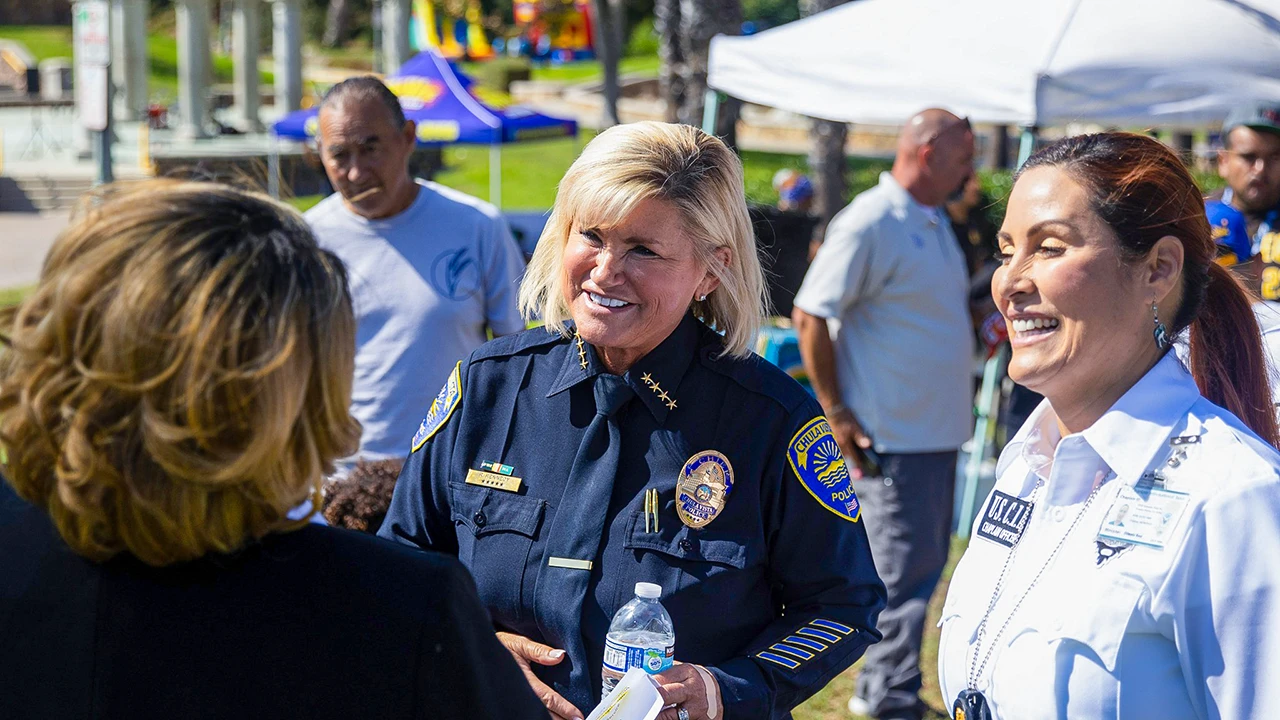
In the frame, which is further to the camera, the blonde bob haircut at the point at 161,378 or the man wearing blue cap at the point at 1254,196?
the man wearing blue cap at the point at 1254,196

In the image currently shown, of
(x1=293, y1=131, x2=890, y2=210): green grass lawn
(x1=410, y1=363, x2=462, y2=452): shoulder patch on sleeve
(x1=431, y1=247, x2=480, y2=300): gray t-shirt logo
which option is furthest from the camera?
(x1=293, y1=131, x2=890, y2=210): green grass lawn

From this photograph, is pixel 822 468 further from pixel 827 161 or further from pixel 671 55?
pixel 671 55

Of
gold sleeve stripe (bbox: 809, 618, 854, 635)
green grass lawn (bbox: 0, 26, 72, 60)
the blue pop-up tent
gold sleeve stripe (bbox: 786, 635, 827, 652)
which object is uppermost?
green grass lawn (bbox: 0, 26, 72, 60)

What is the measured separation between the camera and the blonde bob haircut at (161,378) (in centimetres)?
128

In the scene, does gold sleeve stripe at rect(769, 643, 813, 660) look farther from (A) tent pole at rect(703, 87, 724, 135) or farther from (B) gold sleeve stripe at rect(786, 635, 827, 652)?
(A) tent pole at rect(703, 87, 724, 135)

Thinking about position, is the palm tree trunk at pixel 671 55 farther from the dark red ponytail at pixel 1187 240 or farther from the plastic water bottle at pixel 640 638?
the plastic water bottle at pixel 640 638

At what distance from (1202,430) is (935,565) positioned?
3.07 meters

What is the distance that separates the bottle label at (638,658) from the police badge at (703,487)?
282 mm

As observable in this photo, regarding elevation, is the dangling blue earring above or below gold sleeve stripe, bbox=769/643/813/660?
above

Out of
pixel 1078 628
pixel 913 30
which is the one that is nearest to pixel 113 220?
pixel 1078 628

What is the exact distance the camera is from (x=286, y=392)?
1.34 m

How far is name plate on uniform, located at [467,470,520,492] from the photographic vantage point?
2.31 metres

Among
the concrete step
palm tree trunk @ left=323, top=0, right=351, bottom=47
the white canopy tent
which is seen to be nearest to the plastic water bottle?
the white canopy tent

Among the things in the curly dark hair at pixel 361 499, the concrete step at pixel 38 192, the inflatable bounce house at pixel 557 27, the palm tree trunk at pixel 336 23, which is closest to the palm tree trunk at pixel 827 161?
the curly dark hair at pixel 361 499
